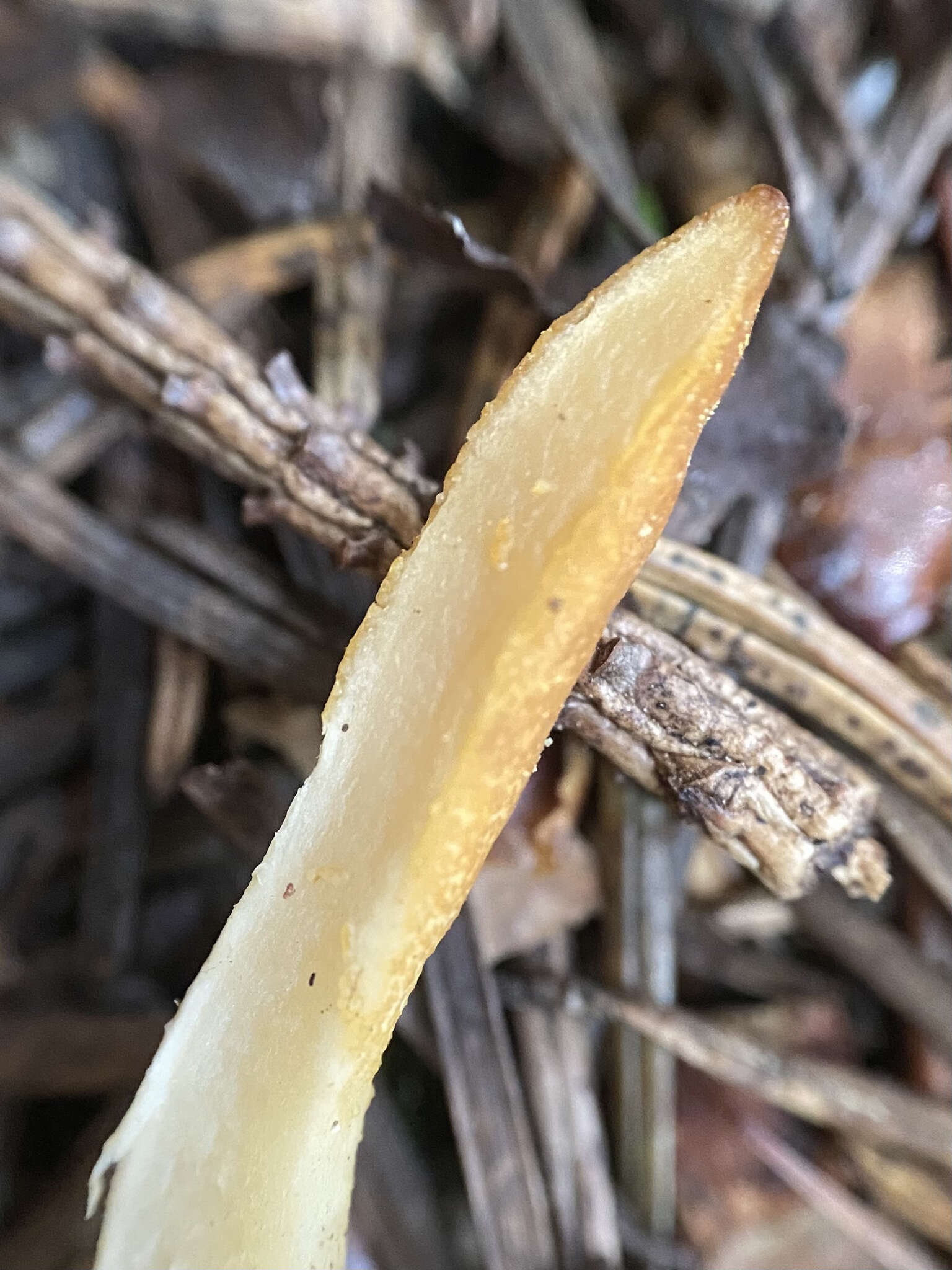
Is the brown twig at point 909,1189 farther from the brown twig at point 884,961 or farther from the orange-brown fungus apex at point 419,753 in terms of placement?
the orange-brown fungus apex at point 419,753

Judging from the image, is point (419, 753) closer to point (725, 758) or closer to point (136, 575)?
point (725, 758)

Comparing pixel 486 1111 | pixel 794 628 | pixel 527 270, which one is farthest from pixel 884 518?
pixel 486 1111

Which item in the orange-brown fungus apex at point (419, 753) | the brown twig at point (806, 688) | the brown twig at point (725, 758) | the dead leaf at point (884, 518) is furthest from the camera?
the dead leaf at point (884, 518)

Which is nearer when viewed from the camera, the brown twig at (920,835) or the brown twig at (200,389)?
the brown twig at (200,389)

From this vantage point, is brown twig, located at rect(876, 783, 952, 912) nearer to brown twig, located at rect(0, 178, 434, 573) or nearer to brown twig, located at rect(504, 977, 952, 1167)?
brown twig, located at rect(504, 977, 952, 1167)

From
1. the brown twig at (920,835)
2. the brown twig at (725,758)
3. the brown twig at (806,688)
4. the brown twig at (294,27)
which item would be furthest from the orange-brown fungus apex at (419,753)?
the brown twig at (294,27)

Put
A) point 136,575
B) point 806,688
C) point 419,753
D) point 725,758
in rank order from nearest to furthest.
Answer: point 419,753 → point 725,758 → point 806,688 → point 136,575

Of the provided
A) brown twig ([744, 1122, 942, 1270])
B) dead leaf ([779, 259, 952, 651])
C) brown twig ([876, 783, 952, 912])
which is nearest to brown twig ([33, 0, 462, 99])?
dead leaf ([779, 259, 952, 651])

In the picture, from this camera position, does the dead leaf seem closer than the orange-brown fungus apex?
No

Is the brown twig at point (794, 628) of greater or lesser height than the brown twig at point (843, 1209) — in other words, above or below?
above

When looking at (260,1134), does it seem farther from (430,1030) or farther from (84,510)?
(84,510)

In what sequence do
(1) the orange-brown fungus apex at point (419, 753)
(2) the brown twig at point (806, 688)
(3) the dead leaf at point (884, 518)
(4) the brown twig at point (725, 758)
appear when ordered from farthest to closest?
1. (3) the dead leaf at point (884, 518)
2. (2) the brown twig at point (806, 688)
3. (4) the brown twig at point (725, 758)
4. (1) the orange-brown fungus apex at point (419, 753)
